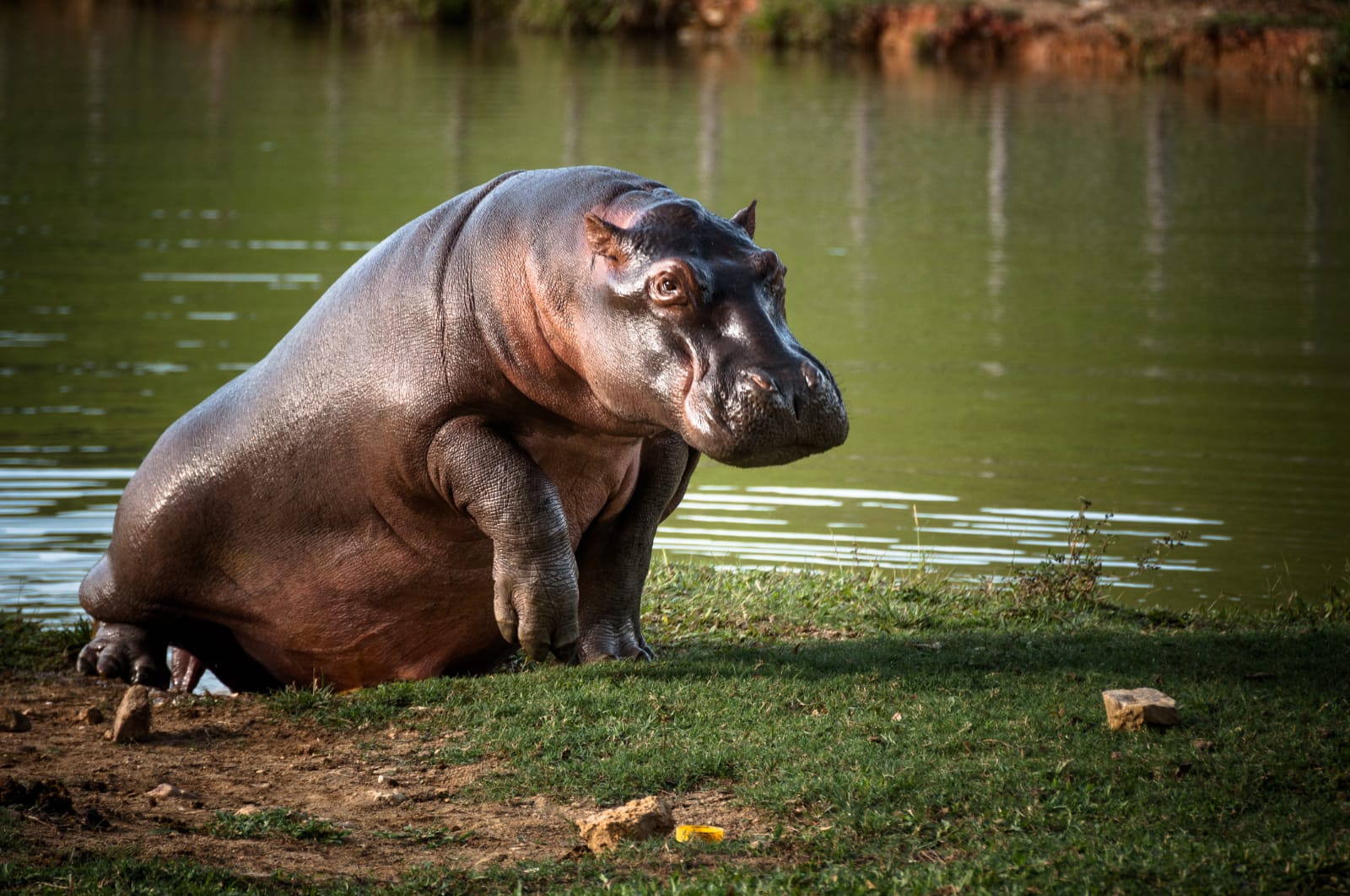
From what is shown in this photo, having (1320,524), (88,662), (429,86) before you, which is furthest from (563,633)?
(429,86)

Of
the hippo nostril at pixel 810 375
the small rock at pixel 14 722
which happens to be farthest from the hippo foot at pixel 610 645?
the small rock at pixel 14 722

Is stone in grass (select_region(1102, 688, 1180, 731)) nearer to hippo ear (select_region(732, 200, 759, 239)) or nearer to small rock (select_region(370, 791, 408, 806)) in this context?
hippo ear (select_region(732, 200, 759, 239))

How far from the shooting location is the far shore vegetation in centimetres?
410

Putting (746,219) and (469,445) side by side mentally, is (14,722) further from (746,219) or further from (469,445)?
(746,219)

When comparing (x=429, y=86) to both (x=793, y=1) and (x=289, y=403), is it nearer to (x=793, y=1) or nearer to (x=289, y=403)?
(x=793, y=1)

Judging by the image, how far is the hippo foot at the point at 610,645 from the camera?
6.24m

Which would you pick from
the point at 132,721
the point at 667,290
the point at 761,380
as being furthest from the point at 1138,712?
the point at 132,721

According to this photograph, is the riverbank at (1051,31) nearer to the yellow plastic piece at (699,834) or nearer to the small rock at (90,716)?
the small rock at (90,716)

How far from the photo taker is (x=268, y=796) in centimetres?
492

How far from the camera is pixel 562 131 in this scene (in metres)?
27.0

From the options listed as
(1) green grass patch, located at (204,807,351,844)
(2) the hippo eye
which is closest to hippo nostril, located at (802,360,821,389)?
(2) the hippo eye

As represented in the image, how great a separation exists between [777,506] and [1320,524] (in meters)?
3.19

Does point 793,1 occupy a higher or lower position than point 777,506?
higher

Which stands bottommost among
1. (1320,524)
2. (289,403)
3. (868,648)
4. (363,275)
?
(1320,524)
